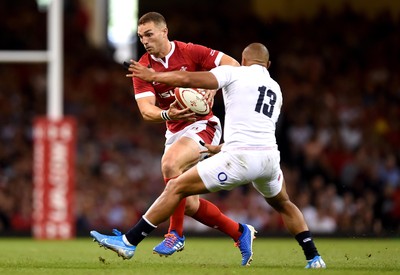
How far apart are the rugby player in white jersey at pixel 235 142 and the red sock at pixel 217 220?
2.65 feet

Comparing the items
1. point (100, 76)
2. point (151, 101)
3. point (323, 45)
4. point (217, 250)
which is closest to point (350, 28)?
point (323, 45)

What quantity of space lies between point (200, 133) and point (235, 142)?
119 centimetres

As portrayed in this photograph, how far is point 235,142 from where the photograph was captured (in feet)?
25.6

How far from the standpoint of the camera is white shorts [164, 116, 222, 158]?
8922 millimetres

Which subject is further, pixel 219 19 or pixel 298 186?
pixel 219 19

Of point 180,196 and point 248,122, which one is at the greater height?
point 248,122

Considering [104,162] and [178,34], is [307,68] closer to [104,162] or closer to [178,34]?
[178,34]

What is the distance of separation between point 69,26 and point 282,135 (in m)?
5.25

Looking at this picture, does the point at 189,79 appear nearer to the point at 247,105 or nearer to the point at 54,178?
the point at 247,105

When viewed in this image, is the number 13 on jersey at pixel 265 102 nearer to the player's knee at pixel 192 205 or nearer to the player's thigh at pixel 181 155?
the player's thigh at pixel 181 155

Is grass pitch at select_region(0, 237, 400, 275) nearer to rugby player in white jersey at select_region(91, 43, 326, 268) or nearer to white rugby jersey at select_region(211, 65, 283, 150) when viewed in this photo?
rugby player in white jersey at select_region(91, 43, 326, 268)

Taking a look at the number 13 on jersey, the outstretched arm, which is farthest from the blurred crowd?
the outstretched arm

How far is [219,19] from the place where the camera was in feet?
69.5

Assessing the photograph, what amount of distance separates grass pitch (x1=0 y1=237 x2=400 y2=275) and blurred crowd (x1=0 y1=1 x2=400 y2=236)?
14.5 ft
